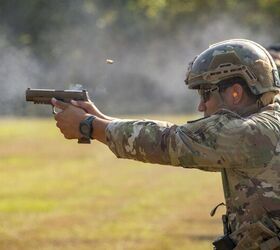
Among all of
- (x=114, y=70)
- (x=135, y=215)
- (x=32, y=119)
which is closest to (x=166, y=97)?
(x=32, y=119)

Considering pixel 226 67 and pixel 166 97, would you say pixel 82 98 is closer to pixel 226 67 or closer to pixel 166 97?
pixel 226 67

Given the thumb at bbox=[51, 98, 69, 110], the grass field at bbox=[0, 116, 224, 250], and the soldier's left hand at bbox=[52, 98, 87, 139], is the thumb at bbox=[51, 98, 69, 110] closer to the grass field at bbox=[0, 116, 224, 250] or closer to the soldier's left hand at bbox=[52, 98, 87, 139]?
the soldier's left hand at bbox=[52, 98, 87, 139]

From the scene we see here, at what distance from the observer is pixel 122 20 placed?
3388 centimetres

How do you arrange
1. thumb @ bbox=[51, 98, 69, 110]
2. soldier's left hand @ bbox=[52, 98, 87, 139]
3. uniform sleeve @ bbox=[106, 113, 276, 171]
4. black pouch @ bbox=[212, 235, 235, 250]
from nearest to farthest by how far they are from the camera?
uniform sleeve @ bbox=[106, 113, 276, 171], black pouch @ bbox=[212, 235, 235, 250], soldier's left hand @ bbox=[52, 98, 87, 139], thumb @ bbox=[51, 98, 69, 110]

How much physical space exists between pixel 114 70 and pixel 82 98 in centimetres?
2453

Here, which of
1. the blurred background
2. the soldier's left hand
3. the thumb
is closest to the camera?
the soldier's left hand

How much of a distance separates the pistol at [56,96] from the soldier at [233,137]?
24cm

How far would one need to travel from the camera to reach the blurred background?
577 inches

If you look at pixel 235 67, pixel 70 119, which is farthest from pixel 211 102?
pixel 70 119

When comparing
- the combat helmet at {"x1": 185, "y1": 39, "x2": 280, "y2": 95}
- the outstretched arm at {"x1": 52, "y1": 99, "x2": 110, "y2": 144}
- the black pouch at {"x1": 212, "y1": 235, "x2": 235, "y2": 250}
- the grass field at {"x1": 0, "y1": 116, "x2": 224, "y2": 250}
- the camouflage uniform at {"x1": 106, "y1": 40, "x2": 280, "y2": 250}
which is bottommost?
the black pouch at {"x1": 212, "y1": 235, "x2": 235, "y2": 250}

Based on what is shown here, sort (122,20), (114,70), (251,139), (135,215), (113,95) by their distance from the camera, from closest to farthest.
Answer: (251,139) → (135,215) → (114,70) → (122,20) → (113,95)

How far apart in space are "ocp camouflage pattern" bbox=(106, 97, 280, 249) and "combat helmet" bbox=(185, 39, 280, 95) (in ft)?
0.51

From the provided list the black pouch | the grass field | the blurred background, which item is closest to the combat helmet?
the black pouch

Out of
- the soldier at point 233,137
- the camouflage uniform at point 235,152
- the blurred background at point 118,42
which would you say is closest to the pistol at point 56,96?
the soldier at point 233,137
